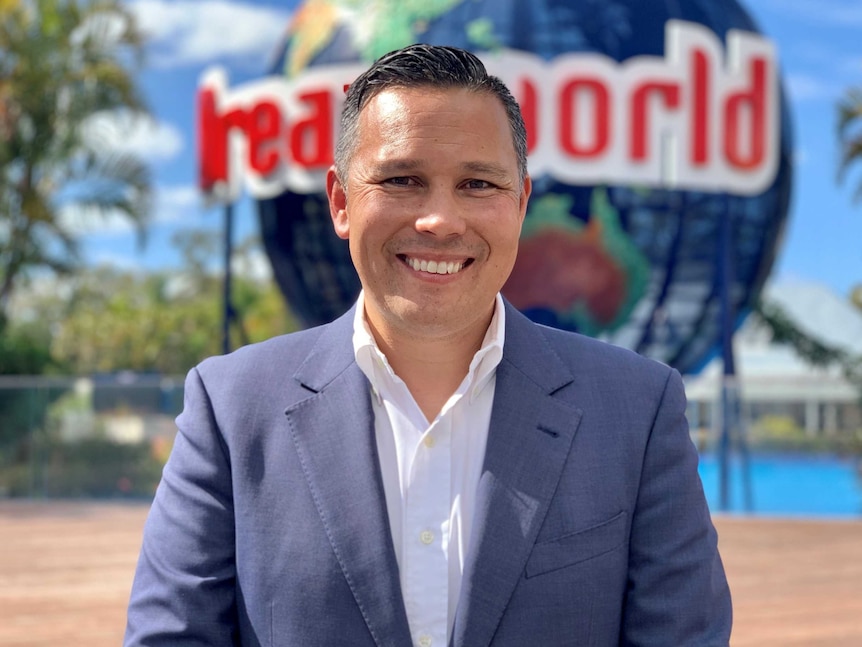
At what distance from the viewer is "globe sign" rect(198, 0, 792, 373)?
14109 mm

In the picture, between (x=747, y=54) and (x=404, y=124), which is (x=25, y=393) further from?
(x=404, y=124)

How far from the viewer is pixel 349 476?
1792 millimetres

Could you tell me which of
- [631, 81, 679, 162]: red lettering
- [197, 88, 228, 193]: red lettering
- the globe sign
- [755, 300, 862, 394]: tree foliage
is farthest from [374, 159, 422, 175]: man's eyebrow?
[755, 300, 862, 394]: tree foliage

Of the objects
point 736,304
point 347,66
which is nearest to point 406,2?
point 347,66

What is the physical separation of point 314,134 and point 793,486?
7.30 meters

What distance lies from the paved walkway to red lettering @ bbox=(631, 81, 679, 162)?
506 cm

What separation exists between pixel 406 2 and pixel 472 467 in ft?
46.1

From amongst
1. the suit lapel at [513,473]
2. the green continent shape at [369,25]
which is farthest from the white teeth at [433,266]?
the green continent shape at [369,25]

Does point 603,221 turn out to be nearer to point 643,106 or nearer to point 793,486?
point 643,106

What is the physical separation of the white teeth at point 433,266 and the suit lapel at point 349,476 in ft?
0.74

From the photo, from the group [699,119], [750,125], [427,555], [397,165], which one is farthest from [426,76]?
[750,125]

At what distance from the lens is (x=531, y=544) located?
1756 mm

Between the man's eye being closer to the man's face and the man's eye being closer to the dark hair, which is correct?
the man's face

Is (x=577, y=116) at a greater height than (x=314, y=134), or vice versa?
(x=577, y=116)
